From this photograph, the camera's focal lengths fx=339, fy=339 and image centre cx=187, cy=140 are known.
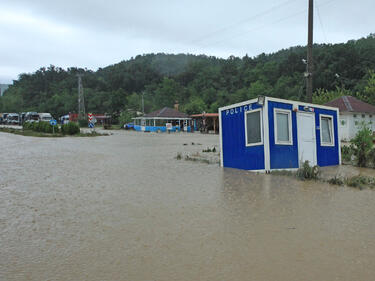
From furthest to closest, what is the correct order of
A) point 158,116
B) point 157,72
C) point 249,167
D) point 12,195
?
1. point 157,72
2. point 158,116
3. point 249,167
4. point 12,195

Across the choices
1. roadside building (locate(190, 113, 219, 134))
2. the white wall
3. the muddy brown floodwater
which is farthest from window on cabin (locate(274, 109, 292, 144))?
roadside building (locate(190, 113, 219, 134))

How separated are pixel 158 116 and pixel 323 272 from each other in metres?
50.4

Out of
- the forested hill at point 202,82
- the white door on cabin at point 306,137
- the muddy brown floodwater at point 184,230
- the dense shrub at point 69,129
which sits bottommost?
the muddy brown floodwater at point 184,230

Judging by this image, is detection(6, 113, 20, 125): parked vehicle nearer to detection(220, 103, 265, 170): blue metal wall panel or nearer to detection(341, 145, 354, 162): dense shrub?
detection(220, 103, 265, 170): blue metal wall panel

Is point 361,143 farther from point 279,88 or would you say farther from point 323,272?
point 279,88

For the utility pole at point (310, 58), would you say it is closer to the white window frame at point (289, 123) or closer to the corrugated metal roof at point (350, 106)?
the white window frame at point (289, 123)

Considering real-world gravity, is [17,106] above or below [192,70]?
below

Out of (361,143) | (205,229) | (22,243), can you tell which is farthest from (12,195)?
(361,143)

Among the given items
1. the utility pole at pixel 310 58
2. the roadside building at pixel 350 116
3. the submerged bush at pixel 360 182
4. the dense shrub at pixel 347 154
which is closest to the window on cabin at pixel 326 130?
the utility pole at pixel 310 58

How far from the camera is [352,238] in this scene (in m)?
4.68

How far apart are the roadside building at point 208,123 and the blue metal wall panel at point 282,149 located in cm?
3307

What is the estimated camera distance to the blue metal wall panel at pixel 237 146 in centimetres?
1117

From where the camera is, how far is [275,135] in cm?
1073

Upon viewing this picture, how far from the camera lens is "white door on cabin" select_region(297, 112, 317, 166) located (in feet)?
38.1
